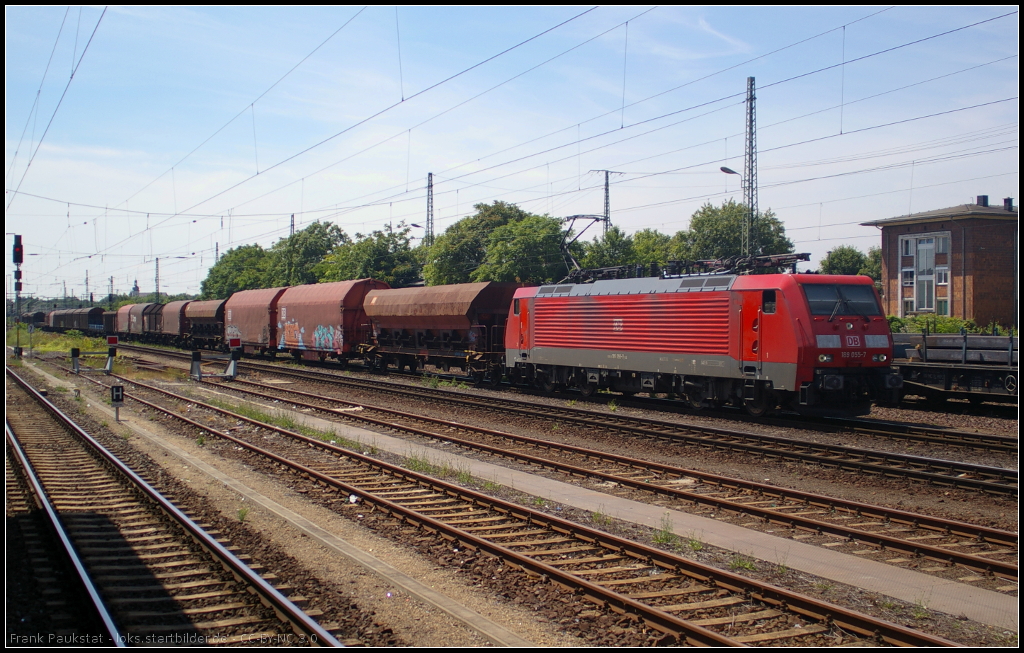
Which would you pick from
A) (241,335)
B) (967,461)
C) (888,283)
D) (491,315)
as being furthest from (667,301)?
(888,283)

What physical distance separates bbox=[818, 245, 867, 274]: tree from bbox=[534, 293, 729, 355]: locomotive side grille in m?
74.7

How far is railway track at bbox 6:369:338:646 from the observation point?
6344 millimetres

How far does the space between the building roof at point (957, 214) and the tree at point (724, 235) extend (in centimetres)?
1231

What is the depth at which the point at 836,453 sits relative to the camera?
13.3 meters

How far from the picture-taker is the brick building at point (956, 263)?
154ft

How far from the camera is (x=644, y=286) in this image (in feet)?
63.2

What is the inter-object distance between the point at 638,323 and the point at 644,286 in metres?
0.96

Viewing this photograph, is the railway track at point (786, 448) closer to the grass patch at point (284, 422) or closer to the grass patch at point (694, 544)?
the grass patch at point (284, 422)

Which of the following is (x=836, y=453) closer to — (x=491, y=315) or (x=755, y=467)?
(x=755, y=467)

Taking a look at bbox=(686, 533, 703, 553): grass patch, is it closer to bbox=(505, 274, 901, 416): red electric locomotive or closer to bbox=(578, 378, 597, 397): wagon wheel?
bbox=(505, 274, 901, 416): red electric locomotive

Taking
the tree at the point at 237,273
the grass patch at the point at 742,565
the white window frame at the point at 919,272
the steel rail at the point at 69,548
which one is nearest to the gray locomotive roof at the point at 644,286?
the grass patch at the point at 742,565

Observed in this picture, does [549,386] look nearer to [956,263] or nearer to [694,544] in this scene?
[694,544]

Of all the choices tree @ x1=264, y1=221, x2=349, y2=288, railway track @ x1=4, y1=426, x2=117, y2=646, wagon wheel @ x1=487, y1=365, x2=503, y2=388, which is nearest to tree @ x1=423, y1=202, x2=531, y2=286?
tree @ x1=264, y1=221, x2=349, y2=288

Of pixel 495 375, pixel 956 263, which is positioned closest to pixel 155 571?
pixel 495 375
